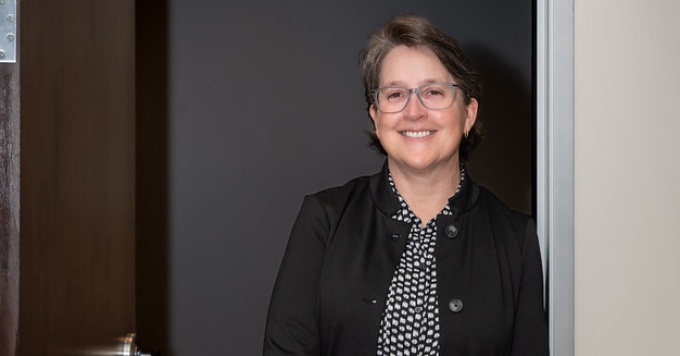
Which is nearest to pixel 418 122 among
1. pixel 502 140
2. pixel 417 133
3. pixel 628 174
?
pixel 417 133

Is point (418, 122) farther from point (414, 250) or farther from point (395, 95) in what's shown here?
point (414, 250)

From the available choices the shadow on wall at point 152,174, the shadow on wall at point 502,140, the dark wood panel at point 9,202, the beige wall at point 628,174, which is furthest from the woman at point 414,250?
the shadow on wall at point 152,174

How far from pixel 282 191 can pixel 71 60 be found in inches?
69.3

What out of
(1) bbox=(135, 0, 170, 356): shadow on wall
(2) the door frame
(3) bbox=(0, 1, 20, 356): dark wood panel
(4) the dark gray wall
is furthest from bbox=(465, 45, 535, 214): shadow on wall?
(3) bbox=(0, 1, 20, 356): dark wood panel

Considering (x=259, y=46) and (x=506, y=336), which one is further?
(x=259, y=46)

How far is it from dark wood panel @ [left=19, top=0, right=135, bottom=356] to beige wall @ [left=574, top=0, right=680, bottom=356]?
30.4 inches

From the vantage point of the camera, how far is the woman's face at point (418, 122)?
5.24ft

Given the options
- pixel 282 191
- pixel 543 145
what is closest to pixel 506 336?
pixel 543 145

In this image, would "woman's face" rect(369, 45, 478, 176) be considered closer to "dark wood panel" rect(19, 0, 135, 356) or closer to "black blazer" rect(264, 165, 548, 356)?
"black blazer" rect(264, 165, 548, 356)

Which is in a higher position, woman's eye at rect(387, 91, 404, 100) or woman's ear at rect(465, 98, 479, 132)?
woman's eye at rect(387, 91, 404, 100)

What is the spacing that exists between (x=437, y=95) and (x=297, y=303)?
1.52ft

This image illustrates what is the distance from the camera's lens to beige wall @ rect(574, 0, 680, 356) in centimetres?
142

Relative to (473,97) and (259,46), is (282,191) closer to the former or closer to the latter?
(259,46)

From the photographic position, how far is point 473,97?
1.71 metres
